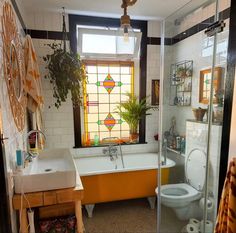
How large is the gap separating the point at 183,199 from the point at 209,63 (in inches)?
64.9

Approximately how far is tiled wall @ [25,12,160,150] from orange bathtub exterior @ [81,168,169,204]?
86 cm

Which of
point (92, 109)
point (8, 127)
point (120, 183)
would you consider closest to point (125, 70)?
point (92, 109)

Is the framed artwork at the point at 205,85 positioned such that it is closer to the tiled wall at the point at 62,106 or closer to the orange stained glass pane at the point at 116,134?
the tiled wall at the point at 62,106

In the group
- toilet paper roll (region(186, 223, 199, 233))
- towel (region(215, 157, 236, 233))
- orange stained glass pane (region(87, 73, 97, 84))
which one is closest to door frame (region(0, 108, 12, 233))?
towel (region(215, 157, 236, 233))

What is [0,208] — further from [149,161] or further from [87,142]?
[149,161]

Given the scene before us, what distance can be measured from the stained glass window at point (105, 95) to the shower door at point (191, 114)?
0.82 m

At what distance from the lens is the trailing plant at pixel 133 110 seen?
3281 mm

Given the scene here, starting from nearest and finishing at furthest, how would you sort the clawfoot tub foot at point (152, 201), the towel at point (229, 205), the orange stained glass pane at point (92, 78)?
the towel at point (229, 205) → the clawfoot tub foot at point (152, 201) → the orange stained glass pane at point (92, 78)

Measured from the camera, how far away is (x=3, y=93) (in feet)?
4.29

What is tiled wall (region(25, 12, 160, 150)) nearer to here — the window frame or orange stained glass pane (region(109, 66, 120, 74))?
the window frame

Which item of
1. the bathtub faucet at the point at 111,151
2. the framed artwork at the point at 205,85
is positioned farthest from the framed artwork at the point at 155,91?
the bathtub faucet at the point at 111,151

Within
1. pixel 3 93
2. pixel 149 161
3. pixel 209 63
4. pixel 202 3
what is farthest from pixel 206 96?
pixel 3 93

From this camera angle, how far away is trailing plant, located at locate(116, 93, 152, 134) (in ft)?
10.8

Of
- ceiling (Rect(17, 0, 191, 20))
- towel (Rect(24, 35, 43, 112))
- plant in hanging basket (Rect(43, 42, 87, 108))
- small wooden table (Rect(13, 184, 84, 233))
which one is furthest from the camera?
plant in hanging basket (Rect(43, 42, 87, 108))
